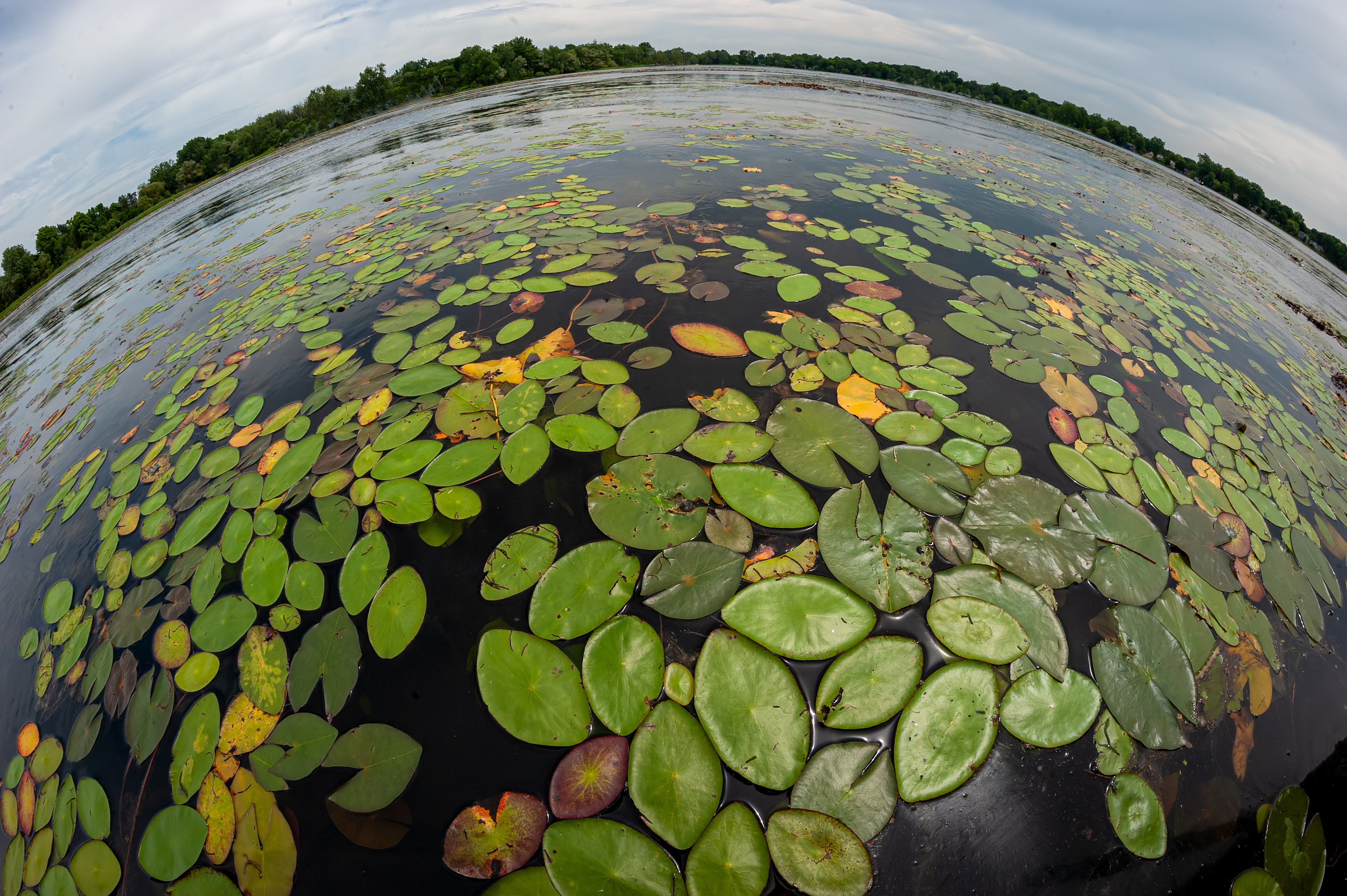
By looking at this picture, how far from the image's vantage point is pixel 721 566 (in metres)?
1.93

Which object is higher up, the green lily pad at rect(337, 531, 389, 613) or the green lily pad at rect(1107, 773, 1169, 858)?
the green lily pad at rect(337, 531, 389, 613)

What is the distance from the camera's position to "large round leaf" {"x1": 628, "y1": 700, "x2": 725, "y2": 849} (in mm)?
1439

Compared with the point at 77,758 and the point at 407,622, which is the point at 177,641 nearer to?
the point at 77,758

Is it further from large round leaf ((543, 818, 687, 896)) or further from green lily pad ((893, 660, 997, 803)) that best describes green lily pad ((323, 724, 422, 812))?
green lily pad ((893, 660, 997, 803))

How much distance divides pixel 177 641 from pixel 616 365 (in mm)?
2715

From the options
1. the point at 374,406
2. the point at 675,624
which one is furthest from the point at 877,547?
the point at 374,406

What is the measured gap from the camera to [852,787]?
150 centimetres

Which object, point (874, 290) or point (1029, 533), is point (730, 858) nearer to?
point (1029, 533)

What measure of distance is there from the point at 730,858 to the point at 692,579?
0.91 metres

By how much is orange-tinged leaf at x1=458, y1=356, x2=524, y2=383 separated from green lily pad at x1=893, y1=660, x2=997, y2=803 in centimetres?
283

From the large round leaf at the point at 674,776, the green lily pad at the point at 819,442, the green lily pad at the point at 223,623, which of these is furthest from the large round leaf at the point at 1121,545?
the green lily pad at the point at 223,623

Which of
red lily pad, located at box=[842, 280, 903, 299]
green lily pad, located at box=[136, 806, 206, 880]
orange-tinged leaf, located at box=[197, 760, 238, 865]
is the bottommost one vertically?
green lily pad, located at box=[136, 806, 206, 880]

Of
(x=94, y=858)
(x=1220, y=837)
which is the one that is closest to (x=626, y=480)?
(x=94, y=858)

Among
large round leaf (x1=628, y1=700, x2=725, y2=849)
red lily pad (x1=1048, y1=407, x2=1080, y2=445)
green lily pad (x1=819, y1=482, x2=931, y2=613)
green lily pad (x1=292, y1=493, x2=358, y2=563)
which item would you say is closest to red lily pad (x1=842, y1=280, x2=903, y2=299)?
red lily pad (x1=1048, y1=407, x2=1080, y2=445)
